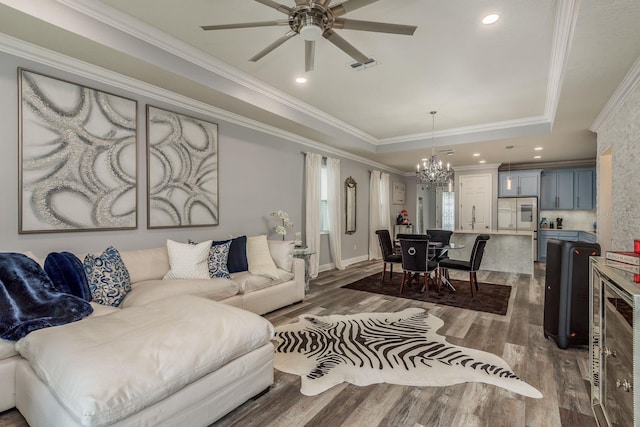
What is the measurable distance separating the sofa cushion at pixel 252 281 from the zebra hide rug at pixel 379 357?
0.58m

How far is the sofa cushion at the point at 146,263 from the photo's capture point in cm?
312

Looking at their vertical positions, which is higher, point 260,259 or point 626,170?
point 626,170

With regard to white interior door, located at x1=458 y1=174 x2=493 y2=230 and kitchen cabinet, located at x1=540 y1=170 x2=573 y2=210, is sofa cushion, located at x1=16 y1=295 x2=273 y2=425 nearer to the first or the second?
white interior door, located at x1=458 y1=174 x2=493 y2=230

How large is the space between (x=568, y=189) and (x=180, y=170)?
9.12 meters

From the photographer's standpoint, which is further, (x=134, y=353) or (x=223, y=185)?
(x=223, y=185)

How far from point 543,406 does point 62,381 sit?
9.14ft

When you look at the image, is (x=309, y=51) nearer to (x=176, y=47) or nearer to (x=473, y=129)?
(x=176, y=47)

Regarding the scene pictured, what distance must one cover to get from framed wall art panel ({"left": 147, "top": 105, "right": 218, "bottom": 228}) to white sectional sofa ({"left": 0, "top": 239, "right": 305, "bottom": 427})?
1.52 m

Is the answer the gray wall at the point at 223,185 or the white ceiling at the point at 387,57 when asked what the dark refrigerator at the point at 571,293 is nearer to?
the white ceiling at the point at 387,57

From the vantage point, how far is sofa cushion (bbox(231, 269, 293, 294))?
354 cm

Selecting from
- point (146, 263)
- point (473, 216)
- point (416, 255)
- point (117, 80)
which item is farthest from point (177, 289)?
point (473, 216)

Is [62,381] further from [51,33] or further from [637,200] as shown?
[637,200]

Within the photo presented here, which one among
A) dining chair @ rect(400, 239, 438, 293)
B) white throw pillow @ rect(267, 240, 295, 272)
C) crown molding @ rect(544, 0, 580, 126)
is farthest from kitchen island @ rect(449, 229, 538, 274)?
white throw pillow @ rect(267, 240, 295, 272)

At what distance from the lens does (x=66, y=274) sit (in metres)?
2.56
